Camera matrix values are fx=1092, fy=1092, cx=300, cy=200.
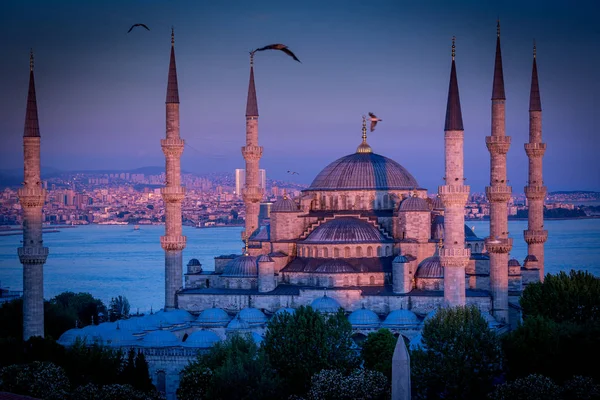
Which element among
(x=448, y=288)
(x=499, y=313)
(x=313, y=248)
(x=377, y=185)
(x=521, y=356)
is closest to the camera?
(x=521, y=356)

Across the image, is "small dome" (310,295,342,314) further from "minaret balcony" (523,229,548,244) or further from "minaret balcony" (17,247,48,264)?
"minaret balcony" (523,229,548,244)

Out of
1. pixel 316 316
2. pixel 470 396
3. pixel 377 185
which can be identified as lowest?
pixel 470 396

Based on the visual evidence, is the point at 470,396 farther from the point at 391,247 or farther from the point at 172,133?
the point at 172,133

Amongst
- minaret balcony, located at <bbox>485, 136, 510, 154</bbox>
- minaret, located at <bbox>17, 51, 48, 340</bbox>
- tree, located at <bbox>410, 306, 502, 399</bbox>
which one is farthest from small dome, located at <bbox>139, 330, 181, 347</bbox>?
minaret balcony, located at <bbox>485, 136, 510, 154</bbox>

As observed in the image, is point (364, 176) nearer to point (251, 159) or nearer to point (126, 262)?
point (251, 159)

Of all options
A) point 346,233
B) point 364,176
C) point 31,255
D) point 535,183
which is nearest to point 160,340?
point 31,255

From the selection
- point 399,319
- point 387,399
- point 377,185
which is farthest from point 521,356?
point 377,185
